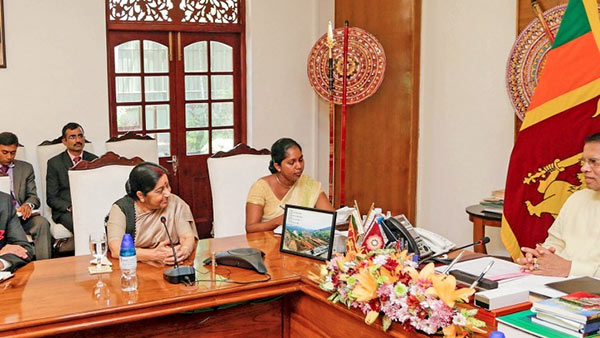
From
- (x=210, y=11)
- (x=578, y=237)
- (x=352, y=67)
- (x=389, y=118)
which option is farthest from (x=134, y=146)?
(x=578, y=237)

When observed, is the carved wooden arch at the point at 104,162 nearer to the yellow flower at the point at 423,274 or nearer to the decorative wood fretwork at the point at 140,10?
the yellow flower at the point at 423,274

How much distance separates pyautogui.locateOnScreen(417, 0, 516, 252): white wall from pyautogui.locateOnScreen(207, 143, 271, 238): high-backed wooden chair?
169cm

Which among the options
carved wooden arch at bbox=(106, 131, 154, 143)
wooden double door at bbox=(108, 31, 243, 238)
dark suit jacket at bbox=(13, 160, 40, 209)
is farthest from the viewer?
wooden double door at bbox=(108, 31, 243, 238)

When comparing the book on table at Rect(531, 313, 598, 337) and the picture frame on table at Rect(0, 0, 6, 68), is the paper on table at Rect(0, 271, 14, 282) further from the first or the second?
the picture frame on table at Rect(0, 0, 6, 68)

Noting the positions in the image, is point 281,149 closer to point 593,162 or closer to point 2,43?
point 593,162

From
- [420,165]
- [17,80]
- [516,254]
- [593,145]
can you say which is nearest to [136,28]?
[17,80]

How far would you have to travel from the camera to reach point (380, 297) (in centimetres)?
206

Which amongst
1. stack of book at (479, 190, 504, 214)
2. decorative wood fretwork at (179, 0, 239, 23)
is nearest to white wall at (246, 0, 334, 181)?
decorative wood fretwork at (179, 0, 239, 23)

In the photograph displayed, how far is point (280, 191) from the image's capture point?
12.3 ft

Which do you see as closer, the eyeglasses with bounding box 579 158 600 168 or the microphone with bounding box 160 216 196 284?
the microphone with bounding box 160 216 196 284

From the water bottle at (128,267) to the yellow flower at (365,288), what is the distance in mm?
852

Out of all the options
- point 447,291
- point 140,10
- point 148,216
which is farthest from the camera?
point 140,10

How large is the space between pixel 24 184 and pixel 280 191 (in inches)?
86.7

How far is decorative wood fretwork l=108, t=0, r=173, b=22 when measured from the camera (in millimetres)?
5715
